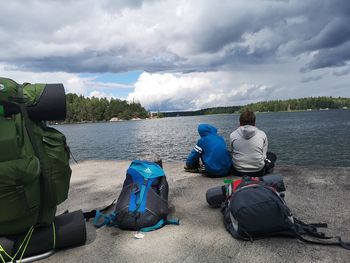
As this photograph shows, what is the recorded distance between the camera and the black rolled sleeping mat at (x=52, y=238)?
3.56 meters

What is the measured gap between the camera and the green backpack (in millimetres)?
3258

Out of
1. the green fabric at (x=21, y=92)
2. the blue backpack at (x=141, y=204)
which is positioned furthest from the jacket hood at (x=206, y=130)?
the green fabric at (x=21, y=92)

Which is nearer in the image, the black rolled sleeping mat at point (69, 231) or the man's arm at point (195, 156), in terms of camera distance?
the black rolled sleeping mat at point (69, 231)

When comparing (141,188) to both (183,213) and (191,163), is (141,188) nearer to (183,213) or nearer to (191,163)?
(183,213)

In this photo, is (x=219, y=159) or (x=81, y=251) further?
(x=219, y=159)

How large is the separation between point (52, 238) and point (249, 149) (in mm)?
4211

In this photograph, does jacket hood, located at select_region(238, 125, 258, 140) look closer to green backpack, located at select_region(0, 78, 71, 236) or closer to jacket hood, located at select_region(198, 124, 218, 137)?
jacket hood, located at select_region(198, 124, 218, 137)

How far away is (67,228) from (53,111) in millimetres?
1432

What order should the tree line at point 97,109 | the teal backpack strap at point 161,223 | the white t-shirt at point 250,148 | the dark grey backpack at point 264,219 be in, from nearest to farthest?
the dark grey backpack at point 264,219 < the teal backpack strap at point 161,223 < the white t-shirt at point 250,148 < the tree line at point 97,109

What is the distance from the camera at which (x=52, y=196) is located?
3.56 meters

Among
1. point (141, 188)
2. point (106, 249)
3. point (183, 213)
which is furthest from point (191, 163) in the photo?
point (106, 249)

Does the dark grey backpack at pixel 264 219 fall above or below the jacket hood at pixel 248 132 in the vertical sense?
below

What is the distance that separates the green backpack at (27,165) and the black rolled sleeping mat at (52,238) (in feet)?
0.35

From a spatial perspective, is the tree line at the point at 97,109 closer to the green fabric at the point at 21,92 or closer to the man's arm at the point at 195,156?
the man's arm at the point at 195,156
